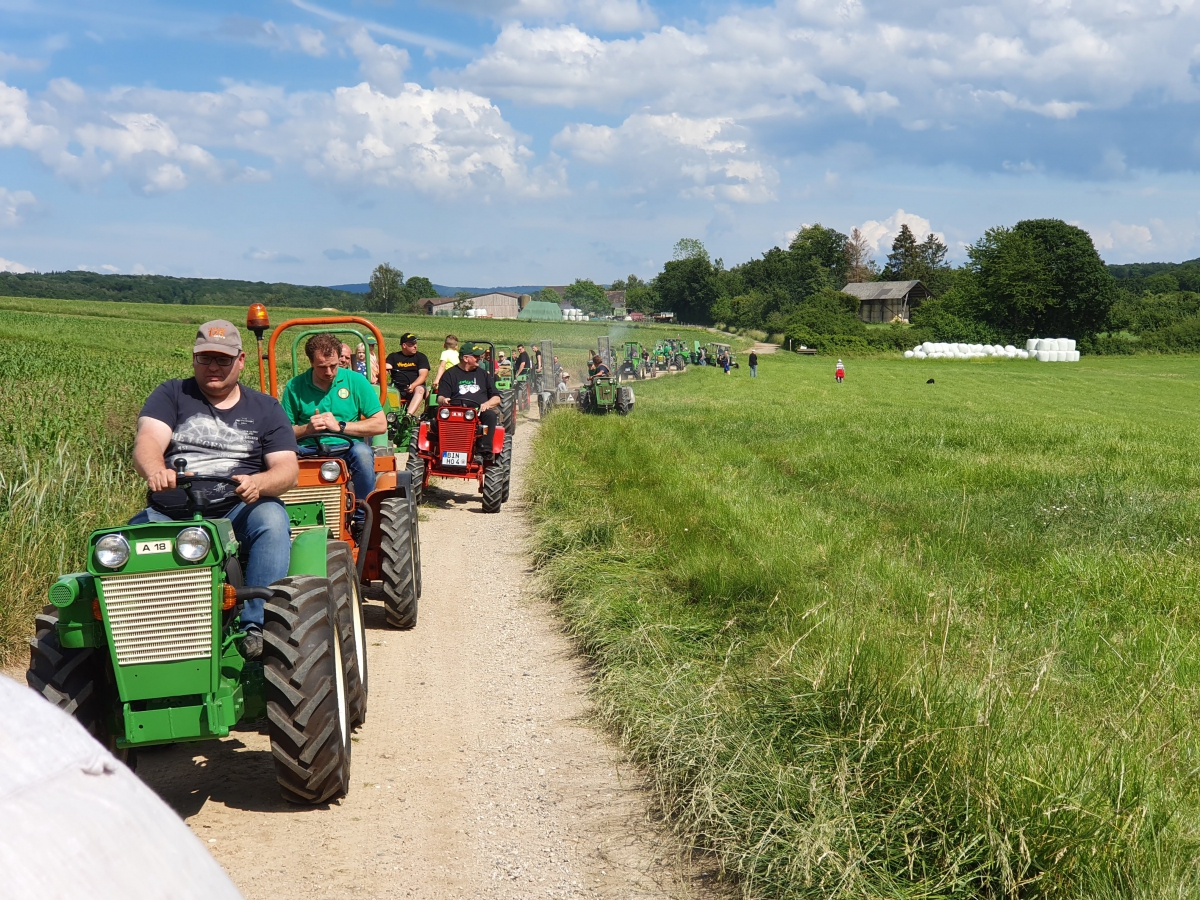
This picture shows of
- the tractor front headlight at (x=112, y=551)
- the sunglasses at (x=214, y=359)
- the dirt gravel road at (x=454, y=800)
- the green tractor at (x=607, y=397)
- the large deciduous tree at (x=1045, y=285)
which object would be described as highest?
the large deciduous tree at (x=1045, y=285)

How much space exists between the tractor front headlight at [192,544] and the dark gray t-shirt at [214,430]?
102cm

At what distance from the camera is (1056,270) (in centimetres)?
8300

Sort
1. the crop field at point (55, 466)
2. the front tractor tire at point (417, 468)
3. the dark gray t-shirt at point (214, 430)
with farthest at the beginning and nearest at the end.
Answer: the front tractor tire at point (417, 468) → the crop field at point (55, 466) → the dark gray t-shirt at point (214, 430)

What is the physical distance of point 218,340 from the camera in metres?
4.82

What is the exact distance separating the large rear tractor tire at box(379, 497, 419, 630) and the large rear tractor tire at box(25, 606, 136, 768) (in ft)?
9.64

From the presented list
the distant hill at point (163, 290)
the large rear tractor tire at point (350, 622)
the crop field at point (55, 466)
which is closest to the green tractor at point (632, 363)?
the crop field at point (55, 466)

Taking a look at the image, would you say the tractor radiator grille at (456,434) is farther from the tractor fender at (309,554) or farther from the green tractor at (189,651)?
the green tractor at (189,651)

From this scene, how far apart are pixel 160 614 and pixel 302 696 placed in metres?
0.61

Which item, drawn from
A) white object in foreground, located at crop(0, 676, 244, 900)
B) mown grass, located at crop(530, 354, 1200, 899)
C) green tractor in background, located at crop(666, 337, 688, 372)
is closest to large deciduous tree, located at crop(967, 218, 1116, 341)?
green tractor in background, located at crop(666, 337, 688, 372)

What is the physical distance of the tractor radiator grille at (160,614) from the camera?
12.6 feet

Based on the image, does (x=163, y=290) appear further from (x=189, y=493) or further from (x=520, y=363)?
(x=189, y=493)

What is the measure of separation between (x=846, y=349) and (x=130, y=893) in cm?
7819

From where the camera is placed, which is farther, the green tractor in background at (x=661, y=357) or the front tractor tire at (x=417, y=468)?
the green tractor in background at (x=661, y=357)

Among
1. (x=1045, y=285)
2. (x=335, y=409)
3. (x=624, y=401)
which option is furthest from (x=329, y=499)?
(x=1045, y=285)
